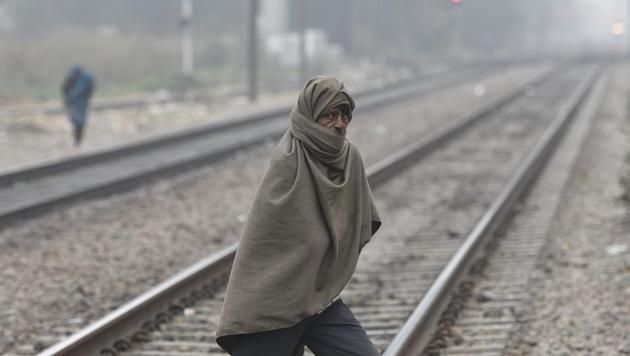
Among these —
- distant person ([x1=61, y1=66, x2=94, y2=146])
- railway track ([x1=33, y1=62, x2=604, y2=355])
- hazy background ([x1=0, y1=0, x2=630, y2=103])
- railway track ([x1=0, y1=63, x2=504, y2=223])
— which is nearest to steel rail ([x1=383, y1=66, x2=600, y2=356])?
railway track ([x1=33, y1=62, x2=604, y2=355])

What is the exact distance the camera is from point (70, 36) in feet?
139

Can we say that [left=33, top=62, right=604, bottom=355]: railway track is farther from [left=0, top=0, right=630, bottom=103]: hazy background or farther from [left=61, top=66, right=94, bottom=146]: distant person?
[left=0, top=0, right=630, bottom=103]: hazy background

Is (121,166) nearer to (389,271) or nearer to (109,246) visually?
(109,246)

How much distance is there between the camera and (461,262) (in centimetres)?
825

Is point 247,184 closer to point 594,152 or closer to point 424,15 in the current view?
point 594,152

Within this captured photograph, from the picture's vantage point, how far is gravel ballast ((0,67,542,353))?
7.38 metres

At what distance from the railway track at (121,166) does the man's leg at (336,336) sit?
24.4 feet

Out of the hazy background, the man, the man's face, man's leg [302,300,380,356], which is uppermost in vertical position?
the man's face

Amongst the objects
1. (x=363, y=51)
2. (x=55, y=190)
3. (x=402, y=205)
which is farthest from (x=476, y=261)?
(x=363, y=51)

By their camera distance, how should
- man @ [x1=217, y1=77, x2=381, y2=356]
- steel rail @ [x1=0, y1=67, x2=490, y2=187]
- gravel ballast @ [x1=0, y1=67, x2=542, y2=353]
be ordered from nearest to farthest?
1. man @ [x1=217, y1=77, x2=381, y2=356]
2. gravel ballast @ [x1=0, y1=67, x2=542, y2=353]
3. steel rail @ [x1=0, y1=67, x2=490, y2=187]

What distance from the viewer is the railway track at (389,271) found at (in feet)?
21.0

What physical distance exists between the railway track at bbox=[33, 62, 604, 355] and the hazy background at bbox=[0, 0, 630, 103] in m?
17.5

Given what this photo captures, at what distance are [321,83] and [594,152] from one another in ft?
47.6

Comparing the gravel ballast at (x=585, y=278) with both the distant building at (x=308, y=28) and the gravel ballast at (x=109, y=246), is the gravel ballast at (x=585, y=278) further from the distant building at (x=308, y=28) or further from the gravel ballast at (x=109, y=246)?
the distant building at (x=308, y=28)
